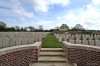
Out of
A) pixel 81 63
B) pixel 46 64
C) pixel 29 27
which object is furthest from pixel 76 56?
pixel 29 27

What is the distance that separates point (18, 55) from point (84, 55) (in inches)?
110

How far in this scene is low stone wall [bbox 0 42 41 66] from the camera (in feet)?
19.3

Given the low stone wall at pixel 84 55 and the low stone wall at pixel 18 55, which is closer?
the low stone wall at pixel 18 55

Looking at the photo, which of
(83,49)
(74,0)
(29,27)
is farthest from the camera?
(29,27)

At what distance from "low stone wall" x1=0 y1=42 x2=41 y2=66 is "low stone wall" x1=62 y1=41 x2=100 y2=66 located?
5.09ft

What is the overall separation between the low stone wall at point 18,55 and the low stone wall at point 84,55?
61.0 inches

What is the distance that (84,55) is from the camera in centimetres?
648

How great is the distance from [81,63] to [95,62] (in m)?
0.58

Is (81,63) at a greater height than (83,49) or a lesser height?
lesser

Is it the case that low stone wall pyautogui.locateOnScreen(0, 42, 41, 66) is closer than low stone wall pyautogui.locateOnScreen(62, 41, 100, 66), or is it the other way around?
low stone wall pyautogui.locateOnScreen(0, 42, 41, 66)

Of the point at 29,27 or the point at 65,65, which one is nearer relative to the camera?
the point at 65,65

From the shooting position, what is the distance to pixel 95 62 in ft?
20.8

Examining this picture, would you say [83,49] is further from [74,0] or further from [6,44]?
[74,0]

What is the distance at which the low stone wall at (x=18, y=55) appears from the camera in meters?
5.89
